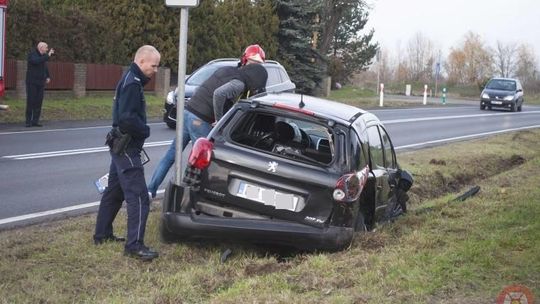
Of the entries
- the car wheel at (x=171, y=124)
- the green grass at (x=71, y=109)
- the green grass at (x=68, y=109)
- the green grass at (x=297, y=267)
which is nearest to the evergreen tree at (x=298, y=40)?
the green grass at (x=71, y=109)

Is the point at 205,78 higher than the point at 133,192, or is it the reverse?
the point at 205,78

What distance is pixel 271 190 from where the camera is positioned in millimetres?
5926

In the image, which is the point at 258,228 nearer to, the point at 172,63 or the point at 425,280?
the point at 425,280

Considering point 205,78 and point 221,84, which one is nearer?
point 221,84

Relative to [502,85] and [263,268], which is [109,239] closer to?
[263,268]

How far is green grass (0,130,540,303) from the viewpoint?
4.66m

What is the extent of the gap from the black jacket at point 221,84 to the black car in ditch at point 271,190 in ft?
3.32

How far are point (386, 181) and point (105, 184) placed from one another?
113 inches

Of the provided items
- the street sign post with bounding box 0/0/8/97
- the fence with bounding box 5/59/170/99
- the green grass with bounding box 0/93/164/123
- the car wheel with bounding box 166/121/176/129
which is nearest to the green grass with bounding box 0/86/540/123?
the green grass with bounding box 0/93/164/123

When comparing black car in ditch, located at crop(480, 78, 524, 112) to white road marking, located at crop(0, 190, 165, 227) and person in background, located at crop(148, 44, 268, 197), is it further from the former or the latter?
white road marking, located at crop(0, 190, 165, 227)

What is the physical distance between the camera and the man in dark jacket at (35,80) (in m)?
16.0

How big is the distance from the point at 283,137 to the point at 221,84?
98 cm

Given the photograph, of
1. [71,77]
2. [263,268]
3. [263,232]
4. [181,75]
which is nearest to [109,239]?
[263,232]

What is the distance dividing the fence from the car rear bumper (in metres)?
14.1
